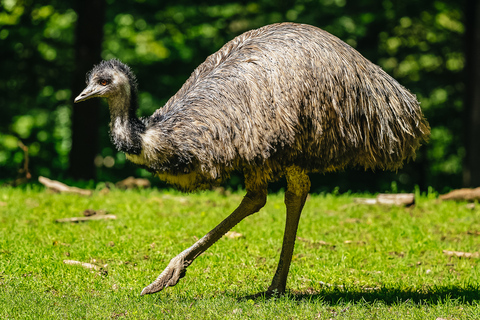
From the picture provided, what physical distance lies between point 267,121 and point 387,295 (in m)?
1.81

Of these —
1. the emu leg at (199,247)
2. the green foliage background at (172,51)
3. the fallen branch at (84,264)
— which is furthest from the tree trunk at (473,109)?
the fallen branch at (84,264)

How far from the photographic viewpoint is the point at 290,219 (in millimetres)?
5496

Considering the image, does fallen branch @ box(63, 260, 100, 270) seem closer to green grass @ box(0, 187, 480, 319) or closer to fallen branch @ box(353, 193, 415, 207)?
green grass @ box(0, 187, 480, 319)

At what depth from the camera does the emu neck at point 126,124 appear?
4.84 meters

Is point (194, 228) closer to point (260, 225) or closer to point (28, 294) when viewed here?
point (260, 225)

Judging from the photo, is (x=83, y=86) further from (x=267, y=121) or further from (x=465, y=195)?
(x=267, y=121)

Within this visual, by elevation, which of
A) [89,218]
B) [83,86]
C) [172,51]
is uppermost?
[172,51]

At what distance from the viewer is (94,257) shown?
6410 millimetres

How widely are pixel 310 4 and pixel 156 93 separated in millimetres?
3743

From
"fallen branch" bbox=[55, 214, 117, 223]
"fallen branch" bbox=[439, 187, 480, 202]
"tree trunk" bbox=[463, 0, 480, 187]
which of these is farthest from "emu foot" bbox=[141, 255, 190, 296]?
"tree trunk" bbox=[463, 0, 480, 187]

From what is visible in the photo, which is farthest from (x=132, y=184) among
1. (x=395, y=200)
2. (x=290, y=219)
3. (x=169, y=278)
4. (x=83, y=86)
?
(x=169, y=278)

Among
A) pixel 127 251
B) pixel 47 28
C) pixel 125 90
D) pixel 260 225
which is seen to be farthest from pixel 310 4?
pixel 125 90

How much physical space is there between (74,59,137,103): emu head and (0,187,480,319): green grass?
1495mm

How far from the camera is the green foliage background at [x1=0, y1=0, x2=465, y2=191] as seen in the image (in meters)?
13.8
